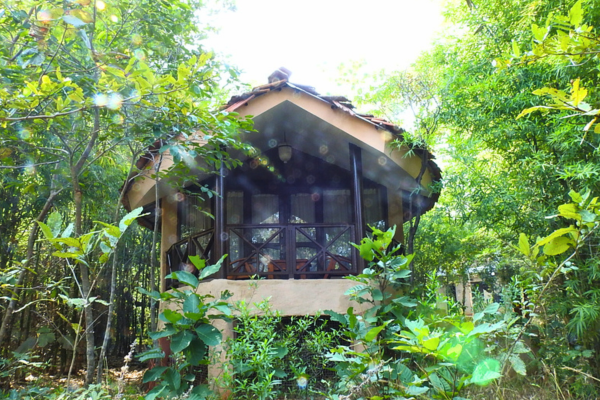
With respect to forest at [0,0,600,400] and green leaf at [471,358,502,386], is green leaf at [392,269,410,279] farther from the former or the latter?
green leaf at [471,358,502,386]

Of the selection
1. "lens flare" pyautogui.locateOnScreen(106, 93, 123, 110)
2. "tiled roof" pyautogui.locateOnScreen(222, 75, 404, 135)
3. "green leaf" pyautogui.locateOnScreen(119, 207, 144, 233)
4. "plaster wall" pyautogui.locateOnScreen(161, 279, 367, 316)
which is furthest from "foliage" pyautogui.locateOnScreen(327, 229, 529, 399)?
"tiled roof" pyautogui.locateOnScreen(222, 75, 404, 135)

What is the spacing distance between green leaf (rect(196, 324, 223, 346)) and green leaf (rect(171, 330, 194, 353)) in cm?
7

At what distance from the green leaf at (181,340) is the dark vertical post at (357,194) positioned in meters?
3.32

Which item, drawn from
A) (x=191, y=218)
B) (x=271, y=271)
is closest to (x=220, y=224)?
(x=271, y=271)

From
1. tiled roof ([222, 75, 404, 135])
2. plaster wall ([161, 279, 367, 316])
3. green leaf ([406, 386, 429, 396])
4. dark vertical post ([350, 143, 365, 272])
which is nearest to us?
green leaf ([406, 386, 429, 396])

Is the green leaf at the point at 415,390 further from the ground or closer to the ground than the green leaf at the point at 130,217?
closer to the ground

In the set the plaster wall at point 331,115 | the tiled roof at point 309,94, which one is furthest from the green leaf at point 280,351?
the tiled roof at point 309,94

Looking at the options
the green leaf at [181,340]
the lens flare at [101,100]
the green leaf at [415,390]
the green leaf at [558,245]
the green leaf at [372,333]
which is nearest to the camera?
the green leaf at [558,245]

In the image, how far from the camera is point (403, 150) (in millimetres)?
5777

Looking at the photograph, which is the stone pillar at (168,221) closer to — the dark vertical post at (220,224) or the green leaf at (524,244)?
the dark vertical post at (220,224)

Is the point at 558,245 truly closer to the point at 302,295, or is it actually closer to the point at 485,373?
the point at 485,373

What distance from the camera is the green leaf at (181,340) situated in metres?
2.57

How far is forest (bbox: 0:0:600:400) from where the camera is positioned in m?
2.18

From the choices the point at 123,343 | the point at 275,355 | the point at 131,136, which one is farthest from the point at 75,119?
the point at 123,343
